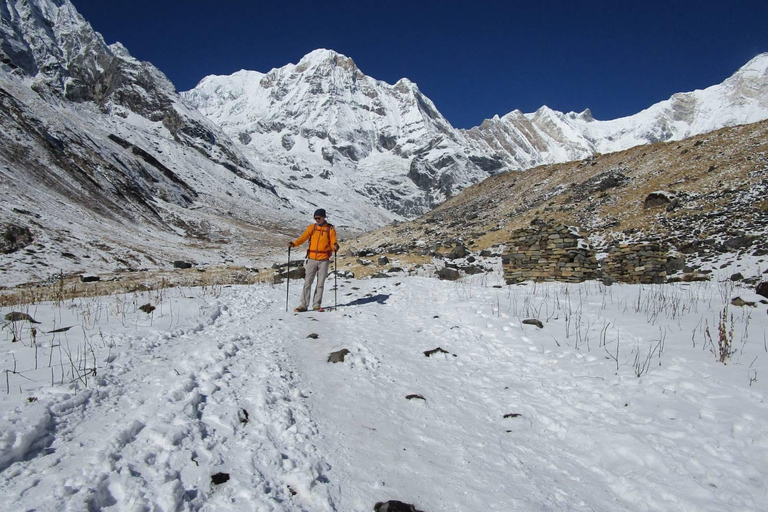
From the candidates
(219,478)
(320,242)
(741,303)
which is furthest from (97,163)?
(741,303)

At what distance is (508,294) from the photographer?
11477mm

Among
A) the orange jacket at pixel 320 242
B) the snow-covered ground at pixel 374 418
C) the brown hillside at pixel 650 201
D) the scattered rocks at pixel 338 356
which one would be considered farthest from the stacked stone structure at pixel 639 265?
the scattered rocks at pixel 338 356

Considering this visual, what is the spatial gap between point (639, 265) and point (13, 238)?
3712 cm

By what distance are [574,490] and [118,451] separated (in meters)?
4.00

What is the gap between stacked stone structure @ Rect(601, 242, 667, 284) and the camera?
14539 mm

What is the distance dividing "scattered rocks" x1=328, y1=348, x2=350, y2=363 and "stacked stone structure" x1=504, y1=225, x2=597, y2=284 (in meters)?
11.5

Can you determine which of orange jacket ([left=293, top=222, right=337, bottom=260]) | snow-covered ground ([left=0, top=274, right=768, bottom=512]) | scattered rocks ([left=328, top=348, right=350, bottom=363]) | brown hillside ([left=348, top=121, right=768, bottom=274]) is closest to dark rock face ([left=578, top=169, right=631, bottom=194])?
brown hillside ([left=348, top=121, right=768, bottom=274])

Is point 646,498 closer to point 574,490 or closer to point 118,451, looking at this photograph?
point 574,490

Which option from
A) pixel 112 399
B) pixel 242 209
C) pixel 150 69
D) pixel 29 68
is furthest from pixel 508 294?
pixel 150 69

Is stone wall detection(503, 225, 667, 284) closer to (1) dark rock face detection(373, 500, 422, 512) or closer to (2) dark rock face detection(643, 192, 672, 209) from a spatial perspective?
(2) dark rock face detection(643, 192, 672, 209)

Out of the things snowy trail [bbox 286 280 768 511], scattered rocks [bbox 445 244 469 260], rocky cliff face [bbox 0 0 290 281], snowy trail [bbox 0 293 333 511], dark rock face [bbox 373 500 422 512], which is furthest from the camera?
rocky cliff face [bbox 0 0 290 281]

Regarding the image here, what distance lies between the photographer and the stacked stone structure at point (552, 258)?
15211 mm

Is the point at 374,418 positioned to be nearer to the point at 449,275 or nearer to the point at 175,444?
the point at 175,444

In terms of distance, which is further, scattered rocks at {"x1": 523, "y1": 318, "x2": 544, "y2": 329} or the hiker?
the hiker
